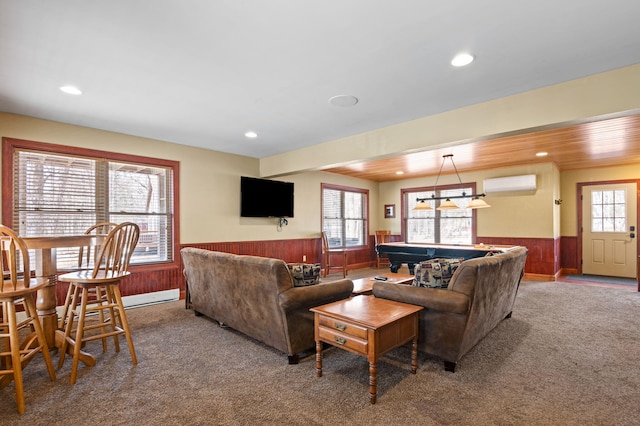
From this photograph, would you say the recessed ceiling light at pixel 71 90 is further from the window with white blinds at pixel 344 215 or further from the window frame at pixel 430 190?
the window frame at pixel 430 190

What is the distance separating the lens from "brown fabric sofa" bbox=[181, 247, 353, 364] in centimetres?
257

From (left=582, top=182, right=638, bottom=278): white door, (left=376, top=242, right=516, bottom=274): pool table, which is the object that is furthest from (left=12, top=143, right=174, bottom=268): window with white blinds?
(left=582, top=182, right=638, bottom=278): white door

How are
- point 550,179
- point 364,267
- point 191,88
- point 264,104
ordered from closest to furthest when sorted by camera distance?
point 191,88, point 264,104, point 550,179, point 364,267

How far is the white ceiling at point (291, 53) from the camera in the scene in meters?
1.89

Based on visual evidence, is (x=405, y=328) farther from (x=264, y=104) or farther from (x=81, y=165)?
(x=81, y=165)

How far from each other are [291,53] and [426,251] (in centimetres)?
415

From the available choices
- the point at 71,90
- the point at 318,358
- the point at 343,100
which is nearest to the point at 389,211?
the point at 343,100

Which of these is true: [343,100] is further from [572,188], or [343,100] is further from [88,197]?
[572,188]

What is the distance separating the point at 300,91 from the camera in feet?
10.0

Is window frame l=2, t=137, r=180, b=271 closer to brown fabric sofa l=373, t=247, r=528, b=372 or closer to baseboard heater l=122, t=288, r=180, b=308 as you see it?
baseboard heater l=122, t=288, r=180, b=308

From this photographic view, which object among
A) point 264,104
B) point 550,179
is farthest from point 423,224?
point 264,104

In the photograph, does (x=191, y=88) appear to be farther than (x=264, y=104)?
No

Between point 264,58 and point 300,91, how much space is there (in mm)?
665

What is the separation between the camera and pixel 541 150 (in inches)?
205
